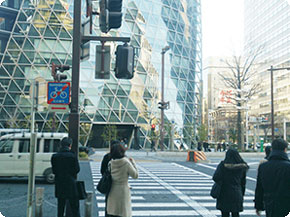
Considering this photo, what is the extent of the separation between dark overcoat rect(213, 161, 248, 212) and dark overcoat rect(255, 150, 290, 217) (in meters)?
0.95

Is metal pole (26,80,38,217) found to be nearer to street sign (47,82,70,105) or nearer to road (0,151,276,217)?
street sign (47,82,70,105)

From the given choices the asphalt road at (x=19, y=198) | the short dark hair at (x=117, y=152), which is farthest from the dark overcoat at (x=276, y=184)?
the asphalt road at (x=19, y=198)

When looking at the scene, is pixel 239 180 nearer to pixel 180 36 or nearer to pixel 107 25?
pixel 107 25

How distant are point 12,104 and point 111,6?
39.4 m

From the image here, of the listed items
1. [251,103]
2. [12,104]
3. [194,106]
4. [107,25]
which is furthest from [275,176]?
[251,103]

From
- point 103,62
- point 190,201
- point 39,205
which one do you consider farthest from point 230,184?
point 190,201

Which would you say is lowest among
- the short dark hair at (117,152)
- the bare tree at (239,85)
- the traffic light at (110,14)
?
the short dark hair at (117,152)

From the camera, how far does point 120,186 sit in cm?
546

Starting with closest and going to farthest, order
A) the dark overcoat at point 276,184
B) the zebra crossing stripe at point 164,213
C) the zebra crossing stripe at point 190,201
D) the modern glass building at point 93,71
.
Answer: the dark overcoat at point 276,184
the zebra crossing stripe at point 164,213
the zebra crossing stripe at point 190,201
the modern glass building at point 93,71

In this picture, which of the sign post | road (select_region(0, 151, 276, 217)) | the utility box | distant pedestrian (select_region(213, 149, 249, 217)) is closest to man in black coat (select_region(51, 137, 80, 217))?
the sign post

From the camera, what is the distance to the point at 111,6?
6.66 metres

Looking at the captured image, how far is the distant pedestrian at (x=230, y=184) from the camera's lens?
5777 millimetres

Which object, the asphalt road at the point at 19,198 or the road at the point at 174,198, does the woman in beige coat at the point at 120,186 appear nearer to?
the road at the point at 174,198

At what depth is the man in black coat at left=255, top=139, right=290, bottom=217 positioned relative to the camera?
4.59 meters
